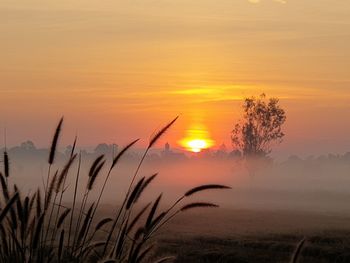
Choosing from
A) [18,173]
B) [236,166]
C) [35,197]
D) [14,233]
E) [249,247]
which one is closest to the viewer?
[14,233]

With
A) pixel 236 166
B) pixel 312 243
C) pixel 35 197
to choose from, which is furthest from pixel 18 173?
pixel 35 197

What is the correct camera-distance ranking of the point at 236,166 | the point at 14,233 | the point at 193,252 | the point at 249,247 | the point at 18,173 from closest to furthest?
the point at 14,233
the point at 193,252
the point at 249,247
the point at 236,166
the point at 18,173

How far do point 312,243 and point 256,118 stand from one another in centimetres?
7168

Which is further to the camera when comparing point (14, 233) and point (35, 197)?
point (35, 197)

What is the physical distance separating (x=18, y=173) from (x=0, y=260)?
7480 inches

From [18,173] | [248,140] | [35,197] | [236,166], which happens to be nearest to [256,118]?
[248,140]

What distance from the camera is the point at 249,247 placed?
23.4 meters

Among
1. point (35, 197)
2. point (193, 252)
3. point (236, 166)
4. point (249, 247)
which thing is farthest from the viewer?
point (236, 166)

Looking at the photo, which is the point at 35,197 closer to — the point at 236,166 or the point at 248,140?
the point at 248,140

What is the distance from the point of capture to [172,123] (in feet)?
21.3

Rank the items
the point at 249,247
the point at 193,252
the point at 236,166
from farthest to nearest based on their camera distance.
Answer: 1. the point at 236,166
2. the point at 249,247
3. the point at 193,252

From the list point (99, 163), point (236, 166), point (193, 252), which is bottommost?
point (193, 252)

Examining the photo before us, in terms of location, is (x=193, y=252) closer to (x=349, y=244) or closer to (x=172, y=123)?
(x=349, y=244)

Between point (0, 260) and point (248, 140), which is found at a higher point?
point (248, 140)
